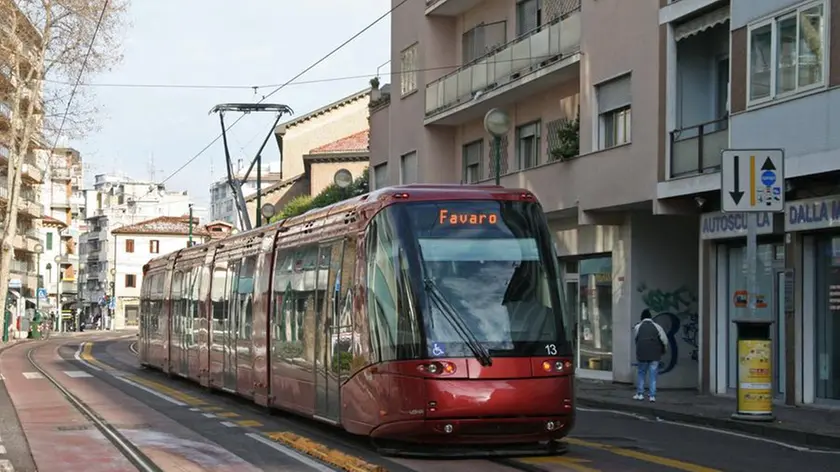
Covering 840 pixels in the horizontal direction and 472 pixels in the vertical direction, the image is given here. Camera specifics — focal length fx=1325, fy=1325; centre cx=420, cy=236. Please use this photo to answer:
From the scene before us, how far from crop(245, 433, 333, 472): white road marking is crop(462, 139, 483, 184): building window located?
2121 centimetres

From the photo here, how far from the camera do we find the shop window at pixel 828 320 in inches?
815

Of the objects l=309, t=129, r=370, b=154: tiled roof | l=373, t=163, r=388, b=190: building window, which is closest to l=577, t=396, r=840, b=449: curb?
l=373, t=163, r=388, b=190: building window

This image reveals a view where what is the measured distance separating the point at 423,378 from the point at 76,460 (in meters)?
3.87

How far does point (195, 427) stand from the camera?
17781 millimetres

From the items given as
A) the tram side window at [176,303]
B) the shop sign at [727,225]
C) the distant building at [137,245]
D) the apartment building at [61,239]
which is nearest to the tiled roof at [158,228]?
the distant building at [137,245]

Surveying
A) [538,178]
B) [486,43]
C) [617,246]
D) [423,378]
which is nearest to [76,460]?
[423,378]

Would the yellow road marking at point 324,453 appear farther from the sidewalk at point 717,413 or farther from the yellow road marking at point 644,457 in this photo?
the sidewalk at point 717,413

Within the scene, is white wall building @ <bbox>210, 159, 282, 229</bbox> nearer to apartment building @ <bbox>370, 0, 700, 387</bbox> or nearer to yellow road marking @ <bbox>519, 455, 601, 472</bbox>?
apartment building @ <bbox>370, 0, 700, 387</bbox>

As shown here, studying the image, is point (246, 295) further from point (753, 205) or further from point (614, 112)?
point (614, 112)

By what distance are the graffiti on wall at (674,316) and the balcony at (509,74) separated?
5388 millimetres

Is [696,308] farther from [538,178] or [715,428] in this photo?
[715,428]

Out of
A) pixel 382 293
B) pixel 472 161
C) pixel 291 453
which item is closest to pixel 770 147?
pixel 382 293

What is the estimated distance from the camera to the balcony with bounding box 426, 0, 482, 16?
36250 mm

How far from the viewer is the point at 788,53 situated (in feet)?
67.7
